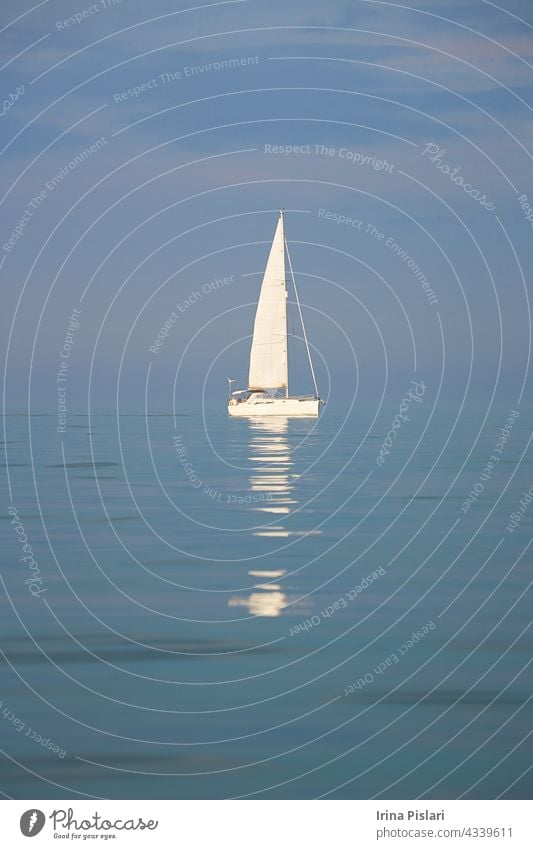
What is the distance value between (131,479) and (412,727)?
105 ft

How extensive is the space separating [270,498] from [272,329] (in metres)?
74.8

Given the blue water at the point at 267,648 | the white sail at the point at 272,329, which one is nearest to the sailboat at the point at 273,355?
the white sail at the point at 272,329

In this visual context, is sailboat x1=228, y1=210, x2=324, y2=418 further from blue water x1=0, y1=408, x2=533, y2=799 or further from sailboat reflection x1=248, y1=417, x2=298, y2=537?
blue water x1=0, y1=408, x2=533, y2=799

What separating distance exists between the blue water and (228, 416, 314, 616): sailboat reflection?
11 centimetres

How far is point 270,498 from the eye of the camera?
128 ft

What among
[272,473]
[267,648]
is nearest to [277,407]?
[272,473]

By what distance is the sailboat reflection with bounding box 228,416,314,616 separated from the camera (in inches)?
859

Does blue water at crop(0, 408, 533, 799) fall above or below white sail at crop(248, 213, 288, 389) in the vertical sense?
below

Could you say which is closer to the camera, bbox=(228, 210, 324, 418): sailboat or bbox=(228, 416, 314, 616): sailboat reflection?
bbox=(228, 416, 314, 616): sailboat reflection
